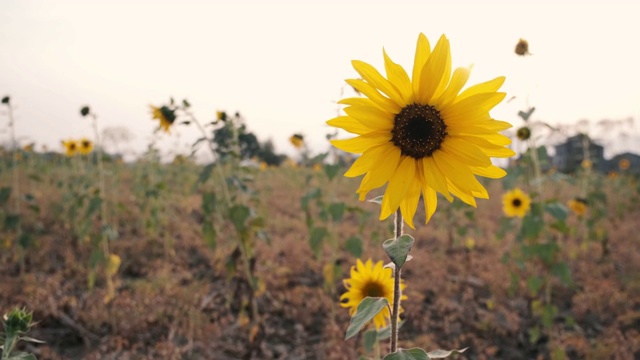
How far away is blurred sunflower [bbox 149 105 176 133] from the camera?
10.1 ft

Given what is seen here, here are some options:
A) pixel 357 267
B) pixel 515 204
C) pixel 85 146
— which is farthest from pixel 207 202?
pixel 85 146

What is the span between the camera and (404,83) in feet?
3.97

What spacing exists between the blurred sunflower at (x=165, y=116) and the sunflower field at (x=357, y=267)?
0.05 ft

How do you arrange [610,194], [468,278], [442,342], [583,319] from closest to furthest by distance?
[442,342]
[583,319]
[468,278]
[610,194]

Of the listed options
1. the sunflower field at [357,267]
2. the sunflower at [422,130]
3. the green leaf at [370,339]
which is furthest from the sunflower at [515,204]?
the sunflower at [422,130]

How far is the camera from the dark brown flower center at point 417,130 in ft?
4.06

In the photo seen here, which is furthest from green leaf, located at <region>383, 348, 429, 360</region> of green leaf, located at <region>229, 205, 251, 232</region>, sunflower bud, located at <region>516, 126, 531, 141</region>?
sunflower bud, located at <region>516, 126, 531, 141</region>

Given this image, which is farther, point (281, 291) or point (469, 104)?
→ point (281, 291)

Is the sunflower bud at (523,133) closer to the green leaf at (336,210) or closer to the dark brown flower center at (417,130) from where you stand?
the green leaf at (336,210)

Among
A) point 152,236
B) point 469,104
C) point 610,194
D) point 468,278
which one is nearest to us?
point 469,104

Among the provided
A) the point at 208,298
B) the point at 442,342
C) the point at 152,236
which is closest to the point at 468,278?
the point at 442,342

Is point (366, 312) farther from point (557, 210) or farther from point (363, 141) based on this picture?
point (557, 210)

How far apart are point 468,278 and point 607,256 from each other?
2.05 m

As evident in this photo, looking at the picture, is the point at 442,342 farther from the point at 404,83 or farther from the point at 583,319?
the point at 404,83
